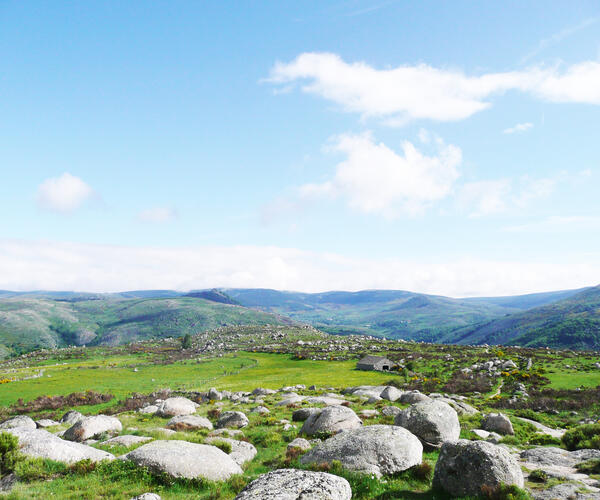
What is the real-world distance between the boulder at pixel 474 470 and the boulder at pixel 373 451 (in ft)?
6.79

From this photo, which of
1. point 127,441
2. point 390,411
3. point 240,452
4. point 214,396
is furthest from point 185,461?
point 214,396

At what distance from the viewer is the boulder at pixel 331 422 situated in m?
26.4

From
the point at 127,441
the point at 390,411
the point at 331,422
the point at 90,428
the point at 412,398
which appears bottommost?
the point at 412,398

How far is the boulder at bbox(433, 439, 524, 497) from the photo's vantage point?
1380 cm

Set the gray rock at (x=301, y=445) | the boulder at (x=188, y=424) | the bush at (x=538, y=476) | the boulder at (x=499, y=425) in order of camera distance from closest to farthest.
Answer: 1. the bush at (x=538, y=476)
2. the gray rock at (x=301, y=445)
3. the boulder at (x=499, y=425)
4. the boulder at (x=188, y=424)

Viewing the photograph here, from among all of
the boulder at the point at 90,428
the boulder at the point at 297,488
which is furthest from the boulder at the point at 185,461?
the boulder at the point at 90,428

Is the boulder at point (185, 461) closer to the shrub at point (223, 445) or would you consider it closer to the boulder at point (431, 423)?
the shrub at point (223, 445)

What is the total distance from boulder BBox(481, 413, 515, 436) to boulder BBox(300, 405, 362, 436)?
45.4ft

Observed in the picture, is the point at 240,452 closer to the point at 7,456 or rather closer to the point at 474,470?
the point at 7,456

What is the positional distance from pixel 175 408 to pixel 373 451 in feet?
107

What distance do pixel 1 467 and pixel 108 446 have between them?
678 centimetres

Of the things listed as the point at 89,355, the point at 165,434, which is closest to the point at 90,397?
the point at 165,434

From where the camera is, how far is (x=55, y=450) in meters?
18.9

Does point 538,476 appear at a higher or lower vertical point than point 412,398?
higher
